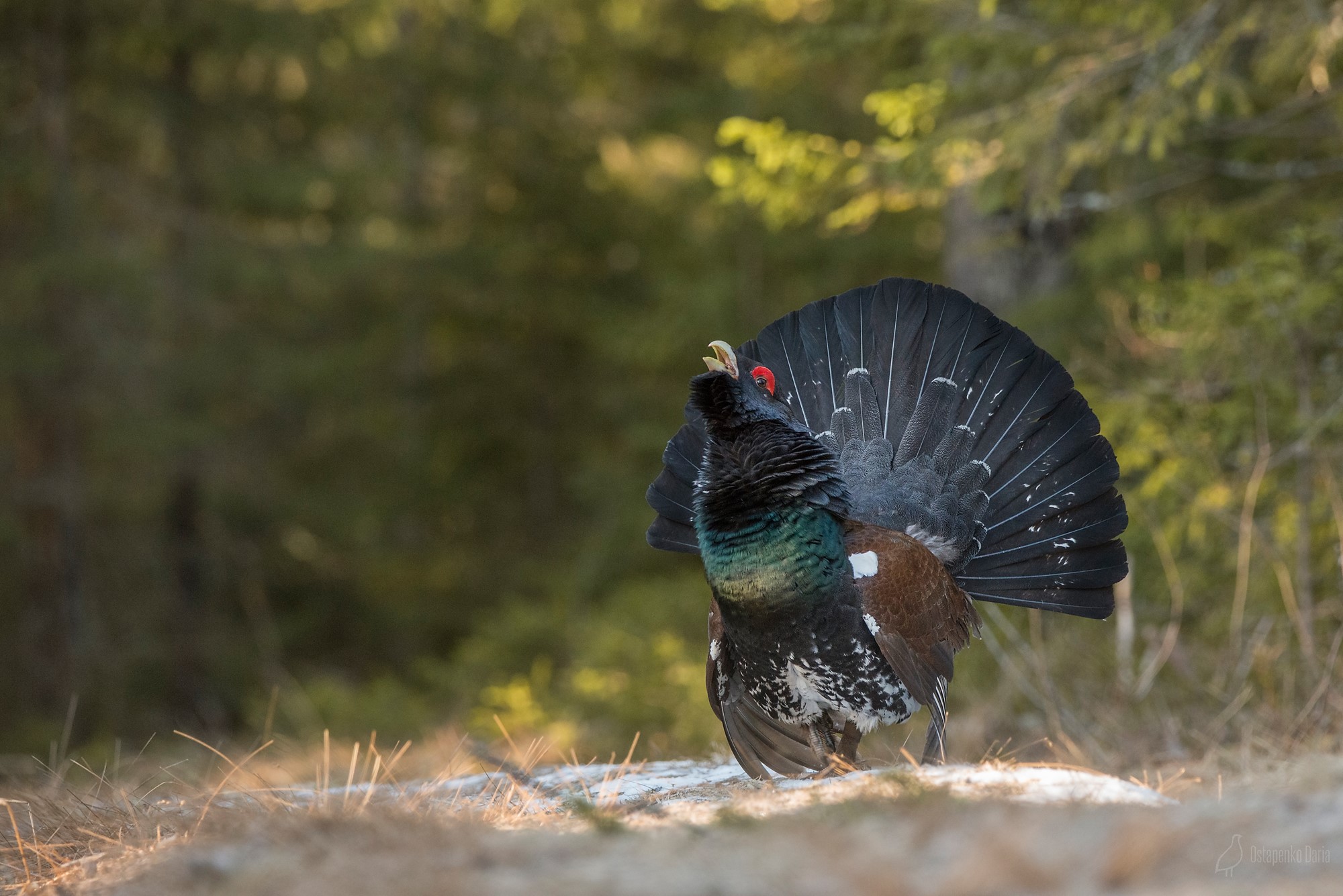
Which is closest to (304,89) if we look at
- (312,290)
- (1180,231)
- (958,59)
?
(312,290)

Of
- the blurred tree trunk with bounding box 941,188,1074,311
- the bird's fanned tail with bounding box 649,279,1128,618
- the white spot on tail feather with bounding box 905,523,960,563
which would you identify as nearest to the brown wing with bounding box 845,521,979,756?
the white spot on tail feather with bounding box 905,523,960,563

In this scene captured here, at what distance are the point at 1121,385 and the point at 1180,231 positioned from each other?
105 cm

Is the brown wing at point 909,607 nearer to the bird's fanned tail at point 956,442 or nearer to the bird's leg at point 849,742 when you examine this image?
the bird's leg at point 849,742

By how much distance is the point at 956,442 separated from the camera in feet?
14.6

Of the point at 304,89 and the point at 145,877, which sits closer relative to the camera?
the point at 145,877

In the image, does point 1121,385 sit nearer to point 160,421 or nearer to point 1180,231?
point 1180,231

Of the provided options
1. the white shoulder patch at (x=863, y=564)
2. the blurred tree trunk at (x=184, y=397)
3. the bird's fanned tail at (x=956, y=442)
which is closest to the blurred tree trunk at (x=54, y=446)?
the blurred tree trunk at (x=184, y=397)

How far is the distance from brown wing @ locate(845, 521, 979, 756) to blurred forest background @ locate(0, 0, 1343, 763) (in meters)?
1.19

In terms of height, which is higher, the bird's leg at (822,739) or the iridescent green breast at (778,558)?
the iridescent green breast at (778,558)

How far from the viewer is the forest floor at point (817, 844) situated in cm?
203

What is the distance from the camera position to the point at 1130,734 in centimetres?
514

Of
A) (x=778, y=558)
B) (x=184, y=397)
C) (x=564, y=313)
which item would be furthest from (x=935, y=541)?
(x=184, y=397)

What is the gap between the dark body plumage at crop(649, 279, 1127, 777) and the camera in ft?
12.2

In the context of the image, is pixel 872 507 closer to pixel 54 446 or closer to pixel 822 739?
pixel 822 739
